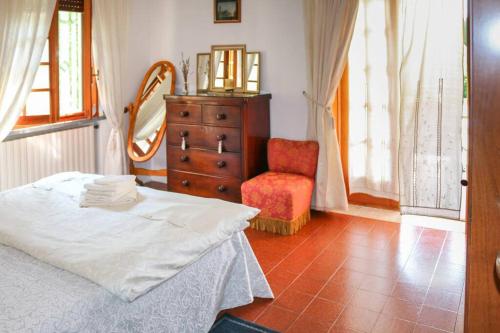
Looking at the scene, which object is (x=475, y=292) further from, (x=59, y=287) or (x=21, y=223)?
(x=21, y=223)

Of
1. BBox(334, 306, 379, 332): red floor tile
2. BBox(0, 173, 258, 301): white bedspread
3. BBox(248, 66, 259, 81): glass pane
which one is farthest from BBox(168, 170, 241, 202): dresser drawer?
BBox(334, 306, 379, 332): red floor tile

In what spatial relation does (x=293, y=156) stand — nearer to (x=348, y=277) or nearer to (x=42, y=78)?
(x=348, y=277)

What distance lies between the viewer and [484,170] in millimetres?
921

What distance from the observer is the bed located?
177cm

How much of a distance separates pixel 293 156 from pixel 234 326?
212 centimetres

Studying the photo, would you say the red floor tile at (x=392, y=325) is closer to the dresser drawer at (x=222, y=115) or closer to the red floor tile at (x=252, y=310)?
the red floor tile at (x=252, y=310)

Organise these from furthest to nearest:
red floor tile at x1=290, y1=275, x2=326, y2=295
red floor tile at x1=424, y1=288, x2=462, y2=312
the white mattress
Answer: red floor tile at x1=290, y1=275, x2=326, y2=295
red floor tile at x1=424, y1=288, x2=462, y2=312
the white mattress

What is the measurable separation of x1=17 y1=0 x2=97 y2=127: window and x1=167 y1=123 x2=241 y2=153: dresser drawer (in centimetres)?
96

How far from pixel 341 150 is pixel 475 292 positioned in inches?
151

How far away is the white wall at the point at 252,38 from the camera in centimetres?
→ 470

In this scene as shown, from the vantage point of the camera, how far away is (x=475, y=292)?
0.98 m

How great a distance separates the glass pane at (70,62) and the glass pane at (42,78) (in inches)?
6.0

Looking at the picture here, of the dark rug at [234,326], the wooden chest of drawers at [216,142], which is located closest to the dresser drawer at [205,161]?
the wooden chest of drawers at [216,142]

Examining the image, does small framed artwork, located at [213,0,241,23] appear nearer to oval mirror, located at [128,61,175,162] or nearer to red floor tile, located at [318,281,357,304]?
oval mirror, located at [128,61,175,162]
